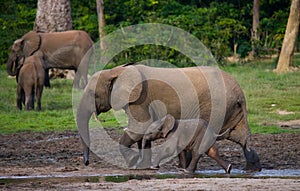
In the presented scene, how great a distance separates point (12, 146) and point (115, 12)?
1423 centimetres

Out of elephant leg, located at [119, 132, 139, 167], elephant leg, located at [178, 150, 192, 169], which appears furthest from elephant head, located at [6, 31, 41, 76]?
Answer: elephant leg, located at [178, 150, 192, 169]

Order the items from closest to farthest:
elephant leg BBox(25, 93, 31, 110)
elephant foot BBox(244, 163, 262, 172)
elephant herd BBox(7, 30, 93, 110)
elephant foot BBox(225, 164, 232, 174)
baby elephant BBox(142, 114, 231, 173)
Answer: elephant foot BBox(225, 164, 232, 174), baby elephant BBox(142, 114, 231, 173), elephant foot BBox(244, 163, 262, 172), elephant leg BBox(25, 93, 31, 110), elephant herd BBox(7, 30, 93, 110)

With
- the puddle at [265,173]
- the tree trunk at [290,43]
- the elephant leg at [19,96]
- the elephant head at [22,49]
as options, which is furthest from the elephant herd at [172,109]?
the tree trunk at [290,43]

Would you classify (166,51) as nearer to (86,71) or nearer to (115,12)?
(86,71)

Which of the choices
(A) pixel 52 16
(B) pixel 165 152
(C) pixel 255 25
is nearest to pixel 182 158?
(B) pixel 165 152

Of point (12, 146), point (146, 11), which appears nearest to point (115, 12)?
→ point (146, 11)

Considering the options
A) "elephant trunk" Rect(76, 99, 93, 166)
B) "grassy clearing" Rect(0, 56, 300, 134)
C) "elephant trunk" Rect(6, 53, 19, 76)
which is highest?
"elephant trunk" Rect(76, 99, 93, 166)

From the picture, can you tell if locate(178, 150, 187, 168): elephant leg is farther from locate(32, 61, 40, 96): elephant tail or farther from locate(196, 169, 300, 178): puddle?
locate(32, 61, 40, 96): elephant tail

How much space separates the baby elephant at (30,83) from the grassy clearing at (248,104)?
1.00 feet

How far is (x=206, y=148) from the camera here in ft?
36.3

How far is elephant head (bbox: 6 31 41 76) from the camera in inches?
819

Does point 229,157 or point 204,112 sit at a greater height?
point 204,112

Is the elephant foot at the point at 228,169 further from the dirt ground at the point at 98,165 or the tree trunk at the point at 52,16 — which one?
the tree trunk at the point at 52,16

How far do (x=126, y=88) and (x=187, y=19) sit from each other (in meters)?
12.9
